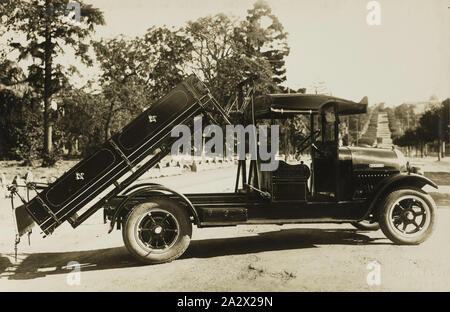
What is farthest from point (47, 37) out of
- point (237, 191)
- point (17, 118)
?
point (237, 191)

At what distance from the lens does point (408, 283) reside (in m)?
4.80

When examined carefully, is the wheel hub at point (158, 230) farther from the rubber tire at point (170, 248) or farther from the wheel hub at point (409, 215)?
the wheel hub at point (409, 215)

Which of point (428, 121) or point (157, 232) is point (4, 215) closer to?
point (157, 232)

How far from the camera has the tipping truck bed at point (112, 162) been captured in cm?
570

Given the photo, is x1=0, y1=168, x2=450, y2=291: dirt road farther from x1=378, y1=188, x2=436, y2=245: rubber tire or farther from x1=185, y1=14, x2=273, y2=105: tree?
x1=185, y1=14, x2=273, y2=105: tree

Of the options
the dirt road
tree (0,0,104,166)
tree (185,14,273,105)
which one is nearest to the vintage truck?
the dirt road

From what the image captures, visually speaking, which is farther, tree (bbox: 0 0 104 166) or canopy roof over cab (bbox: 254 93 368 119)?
tree (bbox: 0 0 104 166)

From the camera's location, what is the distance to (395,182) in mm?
6715

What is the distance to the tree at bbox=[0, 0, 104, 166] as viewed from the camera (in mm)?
22094

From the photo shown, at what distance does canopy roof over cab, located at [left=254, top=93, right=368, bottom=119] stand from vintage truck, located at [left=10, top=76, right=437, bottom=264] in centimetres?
2

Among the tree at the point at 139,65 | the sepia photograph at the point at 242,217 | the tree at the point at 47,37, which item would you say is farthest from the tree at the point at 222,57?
the sepia photograph at the point at 242,217

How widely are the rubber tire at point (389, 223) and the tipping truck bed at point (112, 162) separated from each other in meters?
3.03

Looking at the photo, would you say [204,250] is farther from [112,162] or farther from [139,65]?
[139,65]

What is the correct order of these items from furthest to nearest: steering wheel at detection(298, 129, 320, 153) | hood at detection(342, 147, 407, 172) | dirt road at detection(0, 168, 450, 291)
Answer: steering wheel at detection(298, 129, 320, 153), hood at detection(342, 147, 407, 172), dirt road at detection(0, 168, 450, 291)
